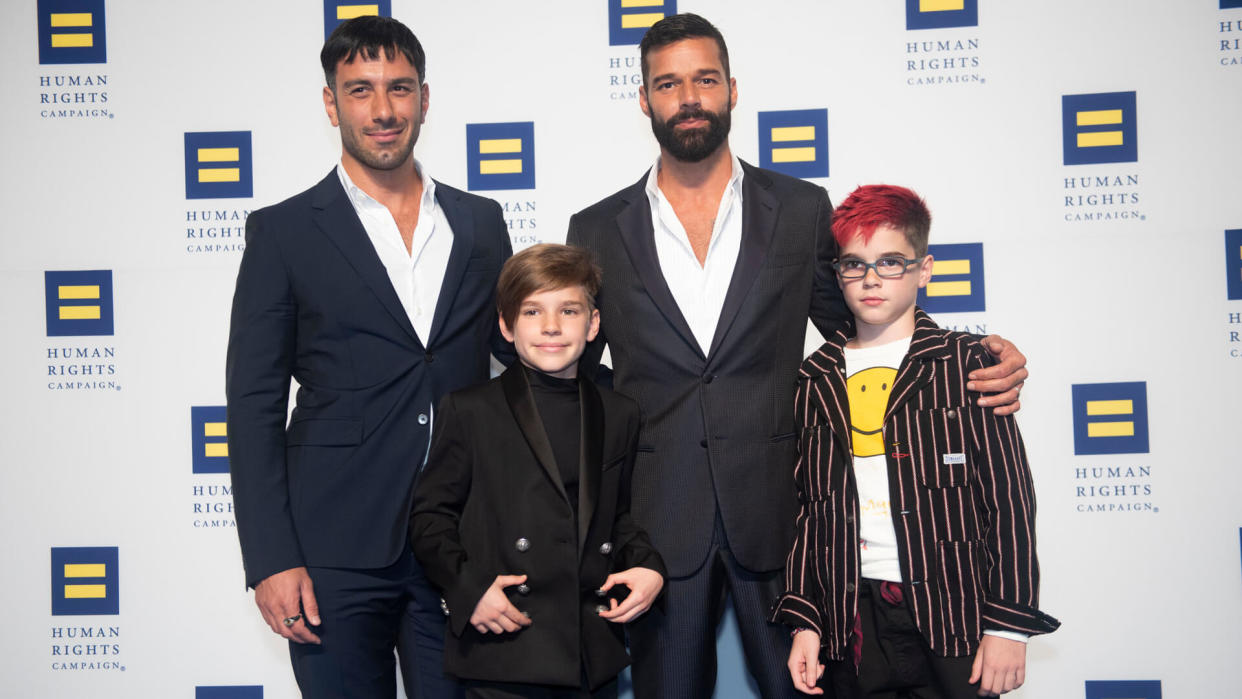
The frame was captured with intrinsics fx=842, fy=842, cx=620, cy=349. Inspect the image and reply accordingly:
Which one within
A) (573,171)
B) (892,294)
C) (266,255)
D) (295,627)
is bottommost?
(295,627)

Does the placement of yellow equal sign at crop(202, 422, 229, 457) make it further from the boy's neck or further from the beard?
the boy's neck

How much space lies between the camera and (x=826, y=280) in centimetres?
239

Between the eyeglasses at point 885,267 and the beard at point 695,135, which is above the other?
the beard at point 695,135

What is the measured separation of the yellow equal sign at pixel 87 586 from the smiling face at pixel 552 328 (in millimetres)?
2418

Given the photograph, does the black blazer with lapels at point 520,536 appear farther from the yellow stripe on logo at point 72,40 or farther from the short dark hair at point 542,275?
the yellow stripe on logo at point 72,40

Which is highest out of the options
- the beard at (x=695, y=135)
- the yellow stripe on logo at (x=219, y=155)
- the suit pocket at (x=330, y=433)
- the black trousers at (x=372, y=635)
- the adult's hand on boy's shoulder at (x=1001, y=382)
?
the yellow stripe on logo at (x=219, y=155)

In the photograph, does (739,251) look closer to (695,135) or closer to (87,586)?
(695,135)

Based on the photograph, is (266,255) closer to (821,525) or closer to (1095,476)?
(821,525)

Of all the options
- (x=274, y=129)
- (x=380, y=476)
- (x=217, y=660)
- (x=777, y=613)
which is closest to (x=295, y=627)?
Answer: (x=380, y=476)

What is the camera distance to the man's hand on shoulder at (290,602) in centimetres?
212

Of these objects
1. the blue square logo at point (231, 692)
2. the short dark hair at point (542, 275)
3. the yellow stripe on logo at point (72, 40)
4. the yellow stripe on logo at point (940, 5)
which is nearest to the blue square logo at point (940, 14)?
the yellow stripe on logo at point (940, 5)

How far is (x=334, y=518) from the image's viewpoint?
86.1 inches

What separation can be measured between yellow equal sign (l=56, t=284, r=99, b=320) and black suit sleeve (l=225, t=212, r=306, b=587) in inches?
65.1

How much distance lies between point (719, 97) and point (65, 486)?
3.03 metres
